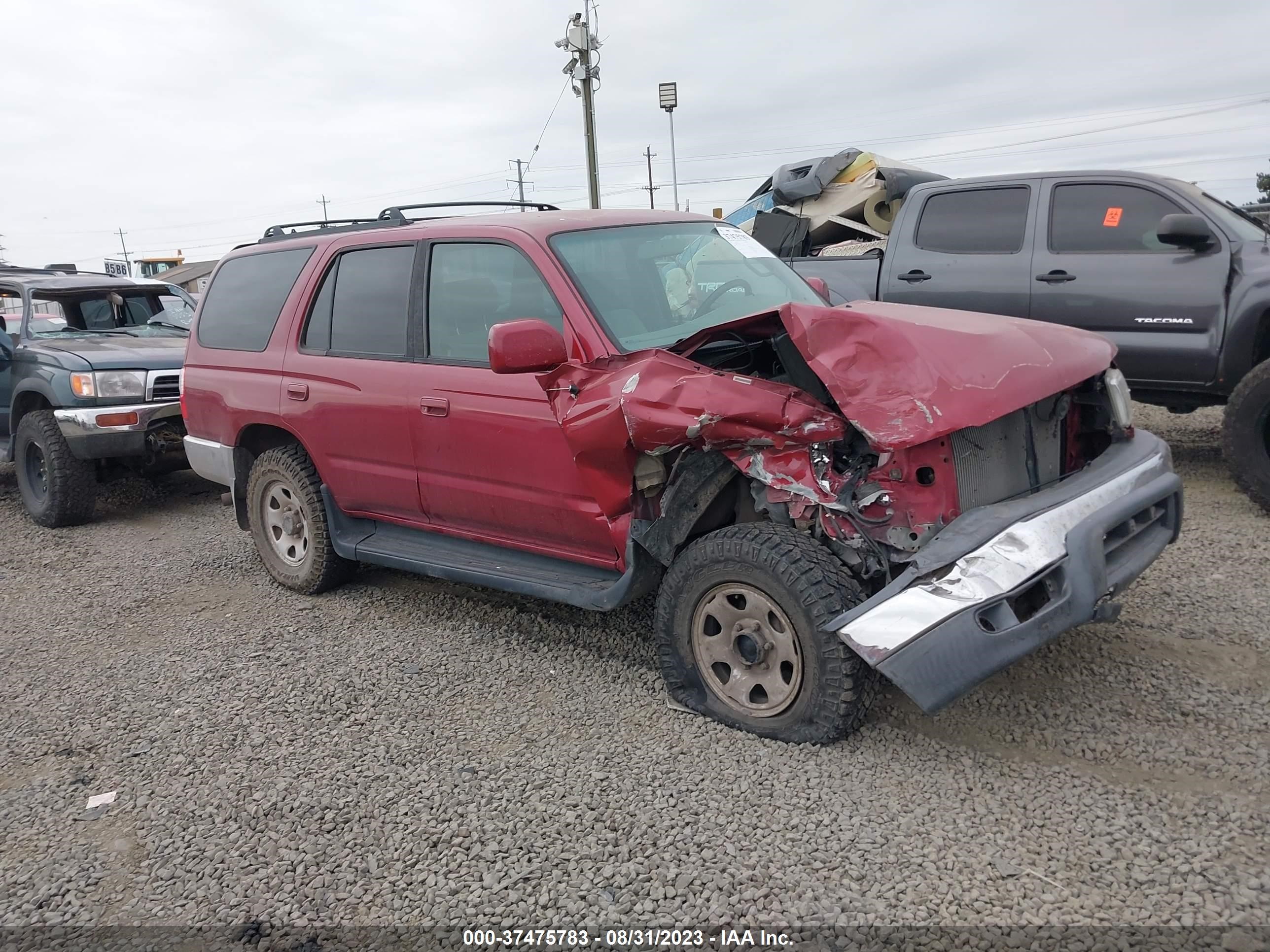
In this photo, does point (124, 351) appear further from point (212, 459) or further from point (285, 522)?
point (285, 522)

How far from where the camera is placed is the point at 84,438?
665 cm

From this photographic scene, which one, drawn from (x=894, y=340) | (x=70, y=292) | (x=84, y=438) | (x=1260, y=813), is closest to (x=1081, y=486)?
(x=894, y=340)

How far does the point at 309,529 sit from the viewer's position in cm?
480

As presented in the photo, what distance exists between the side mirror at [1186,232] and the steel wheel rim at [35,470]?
788cm

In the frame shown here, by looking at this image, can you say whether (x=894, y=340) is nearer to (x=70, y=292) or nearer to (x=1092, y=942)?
(x=1092, y=942)

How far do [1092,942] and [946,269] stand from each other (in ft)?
16.2

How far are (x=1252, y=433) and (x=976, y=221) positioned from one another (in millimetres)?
2216

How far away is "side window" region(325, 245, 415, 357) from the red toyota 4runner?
15 mm

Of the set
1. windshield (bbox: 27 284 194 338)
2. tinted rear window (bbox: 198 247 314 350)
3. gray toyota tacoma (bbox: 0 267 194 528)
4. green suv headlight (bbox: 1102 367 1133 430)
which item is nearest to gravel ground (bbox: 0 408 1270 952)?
green suv headlight (bbox: 1102 367 1133 430)

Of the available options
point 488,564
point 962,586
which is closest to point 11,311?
point 488,564

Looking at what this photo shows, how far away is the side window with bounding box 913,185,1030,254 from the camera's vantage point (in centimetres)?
610

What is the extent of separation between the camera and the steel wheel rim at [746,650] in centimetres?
301

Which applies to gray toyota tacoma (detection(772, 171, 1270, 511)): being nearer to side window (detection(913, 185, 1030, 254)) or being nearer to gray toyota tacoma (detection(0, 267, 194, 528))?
side window (detection(913, 185, 1030, 254))

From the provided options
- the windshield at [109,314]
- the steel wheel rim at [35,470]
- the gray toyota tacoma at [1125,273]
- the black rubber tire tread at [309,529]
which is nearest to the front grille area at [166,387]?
the windshield at [109,314]
